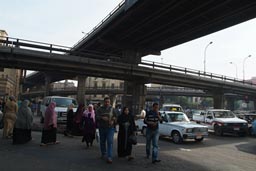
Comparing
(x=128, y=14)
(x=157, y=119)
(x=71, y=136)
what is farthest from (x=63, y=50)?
(x=157, y=119)

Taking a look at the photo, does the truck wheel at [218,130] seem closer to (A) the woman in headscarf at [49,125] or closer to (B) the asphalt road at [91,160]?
(B) the asphalt road at [91,160]

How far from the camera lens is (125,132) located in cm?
827

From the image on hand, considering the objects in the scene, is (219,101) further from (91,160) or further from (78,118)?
(91,160)

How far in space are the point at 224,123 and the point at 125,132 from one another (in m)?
11.1

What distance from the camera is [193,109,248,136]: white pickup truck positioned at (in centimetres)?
1717

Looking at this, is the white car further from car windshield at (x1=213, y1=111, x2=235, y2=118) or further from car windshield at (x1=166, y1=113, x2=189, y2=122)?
car windshield at (x1=213, y1=111, x2=235, y2=118)

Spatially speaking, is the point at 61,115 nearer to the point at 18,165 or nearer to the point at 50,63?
the point at 18,165

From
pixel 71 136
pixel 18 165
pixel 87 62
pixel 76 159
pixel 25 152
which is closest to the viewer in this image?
pixel 18 165

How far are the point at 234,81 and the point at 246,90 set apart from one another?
646 cm

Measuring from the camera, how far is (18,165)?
7047mm

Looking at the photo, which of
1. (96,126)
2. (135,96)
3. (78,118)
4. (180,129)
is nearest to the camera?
(96,126)

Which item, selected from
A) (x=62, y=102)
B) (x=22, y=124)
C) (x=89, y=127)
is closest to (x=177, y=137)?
(x=89, y=127)

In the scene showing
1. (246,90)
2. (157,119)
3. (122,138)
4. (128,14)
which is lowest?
(122,138)

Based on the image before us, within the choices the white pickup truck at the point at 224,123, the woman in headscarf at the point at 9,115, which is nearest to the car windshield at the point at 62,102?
the woman in headscarf at the point at 9,115
